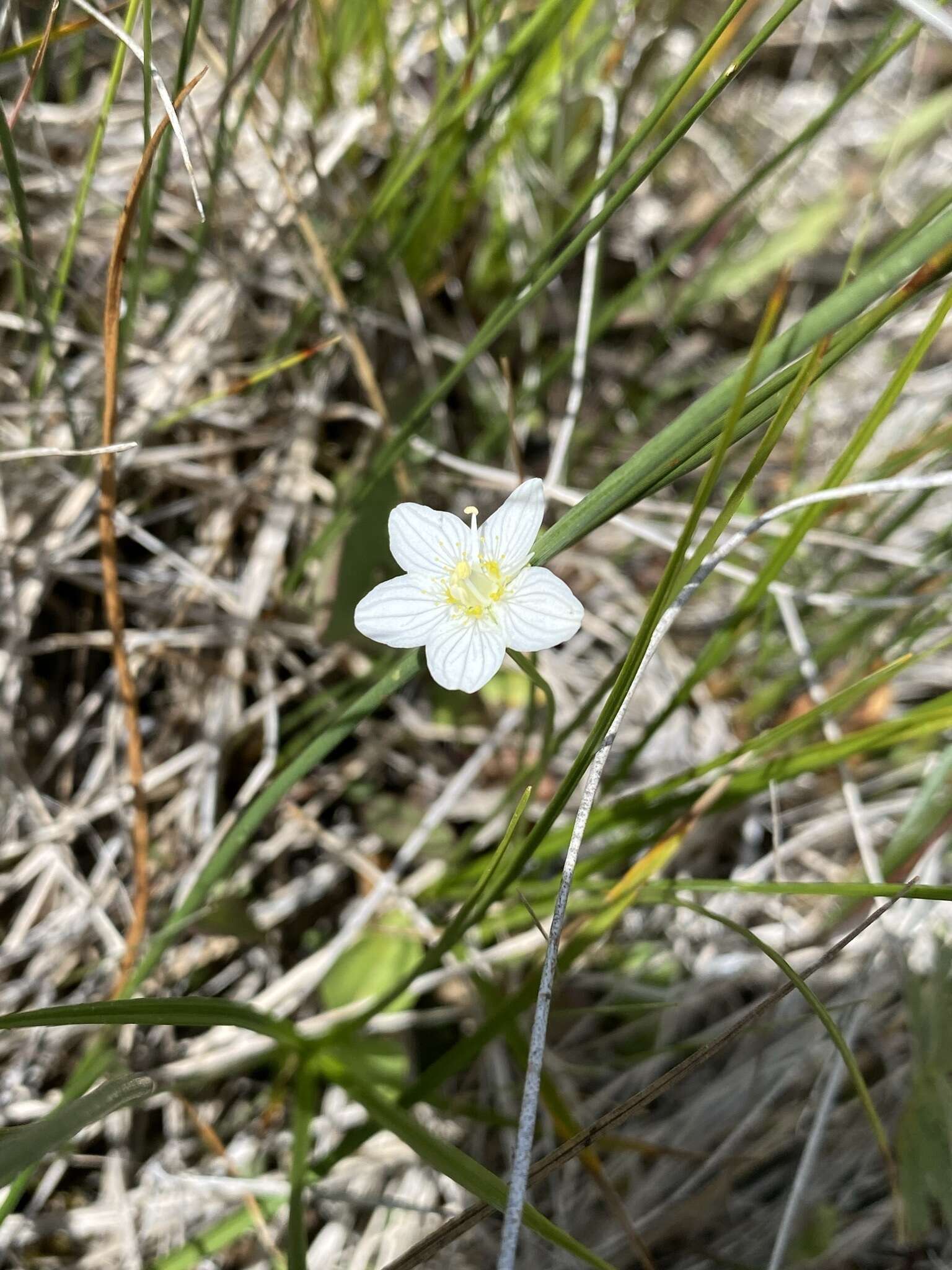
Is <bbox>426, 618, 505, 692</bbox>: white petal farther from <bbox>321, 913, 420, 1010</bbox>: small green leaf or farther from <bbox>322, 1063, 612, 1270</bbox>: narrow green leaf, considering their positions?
<bbox>321, 913, 420, 1010</bbox>: small green leaf

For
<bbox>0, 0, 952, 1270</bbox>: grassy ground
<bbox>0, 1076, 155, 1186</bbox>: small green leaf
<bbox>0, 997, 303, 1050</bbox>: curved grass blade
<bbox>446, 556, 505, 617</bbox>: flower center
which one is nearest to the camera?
<bbox>0, 1076, 155, 1186</bbox>: small green leaf

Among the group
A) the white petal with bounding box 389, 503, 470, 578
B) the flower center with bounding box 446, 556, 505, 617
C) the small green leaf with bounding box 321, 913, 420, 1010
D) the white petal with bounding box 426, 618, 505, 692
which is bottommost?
the small green leaf with bounding box 321, 913, 420, 1010

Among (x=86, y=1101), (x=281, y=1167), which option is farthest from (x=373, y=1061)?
(x=86, y=1101)

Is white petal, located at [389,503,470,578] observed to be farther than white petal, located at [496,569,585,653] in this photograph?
Yes

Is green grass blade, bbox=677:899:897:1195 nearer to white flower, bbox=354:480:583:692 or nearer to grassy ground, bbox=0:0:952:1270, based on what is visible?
grassy ground, bbox=0:0:952:1270

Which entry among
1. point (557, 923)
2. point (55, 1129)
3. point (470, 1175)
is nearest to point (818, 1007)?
point (557, 923)

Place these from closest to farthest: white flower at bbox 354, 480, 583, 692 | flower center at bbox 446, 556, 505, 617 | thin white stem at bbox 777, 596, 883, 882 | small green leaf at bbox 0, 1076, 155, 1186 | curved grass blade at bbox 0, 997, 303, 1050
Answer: small green leaf at bbox 0, 1076, 155, 1186
curved grass blade at bbox 0, 997, 303, 1050
white flower at bbox 354, 480, 583, 692
flower center at bbox 446, 556, 505, 617
thin white stem at bbox 777, 596, 883, 882

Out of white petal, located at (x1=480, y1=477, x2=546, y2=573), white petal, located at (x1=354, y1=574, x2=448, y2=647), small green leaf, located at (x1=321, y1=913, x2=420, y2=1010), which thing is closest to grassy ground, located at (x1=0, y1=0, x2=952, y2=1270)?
small green leaf, located at (x1=321, y1=913, x2=420, y2=1010)

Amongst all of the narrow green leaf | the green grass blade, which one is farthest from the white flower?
the narrow green leaf

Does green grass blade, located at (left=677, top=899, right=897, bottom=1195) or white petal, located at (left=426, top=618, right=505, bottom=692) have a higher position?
white petal, located at (left=426, top=618, right=505, bottom=692)
